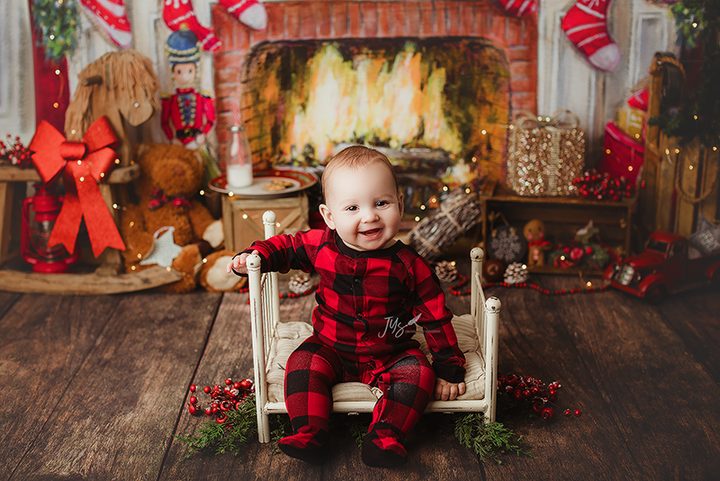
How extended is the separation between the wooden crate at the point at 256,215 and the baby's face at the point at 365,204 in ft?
4.74

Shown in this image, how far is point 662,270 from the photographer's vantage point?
3088 mm

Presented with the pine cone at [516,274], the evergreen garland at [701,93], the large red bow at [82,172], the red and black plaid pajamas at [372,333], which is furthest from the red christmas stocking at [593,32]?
the large red bow at [82,172]

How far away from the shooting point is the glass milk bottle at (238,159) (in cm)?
337

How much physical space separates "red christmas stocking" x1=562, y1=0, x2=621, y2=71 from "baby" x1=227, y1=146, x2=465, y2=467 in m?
2.16

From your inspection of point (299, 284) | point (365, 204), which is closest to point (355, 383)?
point (365, 204)

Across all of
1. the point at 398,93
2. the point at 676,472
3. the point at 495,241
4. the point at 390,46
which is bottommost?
the point at 676,472

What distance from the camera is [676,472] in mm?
1869

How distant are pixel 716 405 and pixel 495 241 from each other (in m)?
1.42

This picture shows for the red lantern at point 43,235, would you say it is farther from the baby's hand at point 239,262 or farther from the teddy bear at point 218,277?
the baby's hand at point 239,262

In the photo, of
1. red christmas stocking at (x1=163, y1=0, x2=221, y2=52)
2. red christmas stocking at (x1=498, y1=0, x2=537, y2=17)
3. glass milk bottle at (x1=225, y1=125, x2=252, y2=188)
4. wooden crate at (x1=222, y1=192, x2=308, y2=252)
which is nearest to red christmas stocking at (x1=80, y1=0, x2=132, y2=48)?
red christmas stocking at (x1=163, y1=0, x2=221, y2=52)

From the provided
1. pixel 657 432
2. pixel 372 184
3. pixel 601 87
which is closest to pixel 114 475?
pixel 372 184

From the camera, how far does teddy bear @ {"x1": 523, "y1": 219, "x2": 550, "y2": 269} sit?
3.42 metres

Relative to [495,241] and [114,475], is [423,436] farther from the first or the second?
[495,241]

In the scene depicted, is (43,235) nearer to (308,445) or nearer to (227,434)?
(227,434)
